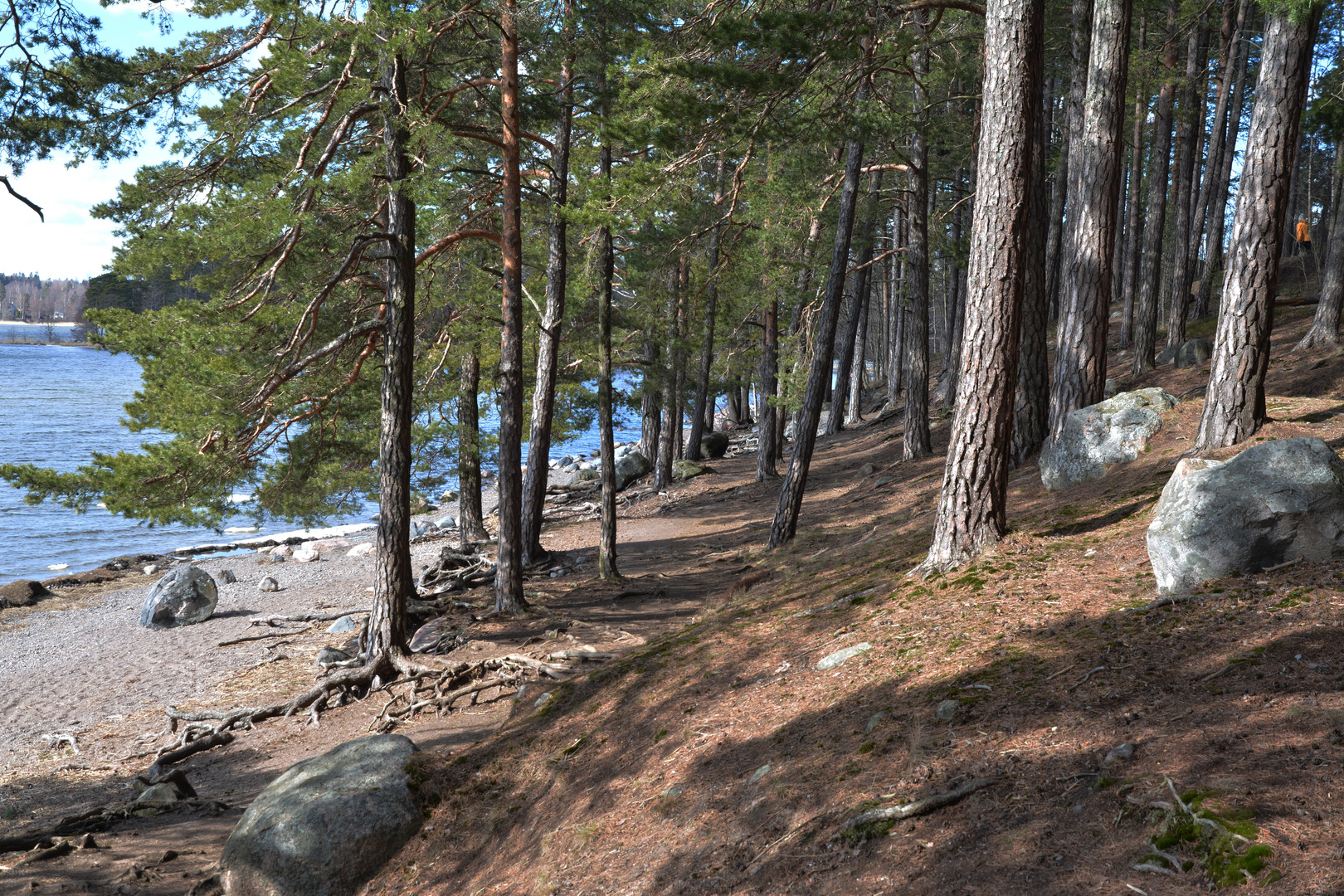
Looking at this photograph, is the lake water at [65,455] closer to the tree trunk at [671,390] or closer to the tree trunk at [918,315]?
the tree trunk at [671,390]

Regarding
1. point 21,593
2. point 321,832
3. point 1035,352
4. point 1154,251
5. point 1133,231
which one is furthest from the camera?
point 1133,231

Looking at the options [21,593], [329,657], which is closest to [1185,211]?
[329,657]

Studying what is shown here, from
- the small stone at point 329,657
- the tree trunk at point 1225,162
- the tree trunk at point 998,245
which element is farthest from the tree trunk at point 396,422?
the tree trunk at point 1225,162

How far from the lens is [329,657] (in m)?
10.5

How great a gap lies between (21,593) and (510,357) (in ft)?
43.9

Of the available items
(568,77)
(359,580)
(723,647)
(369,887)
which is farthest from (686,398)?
(369,887)

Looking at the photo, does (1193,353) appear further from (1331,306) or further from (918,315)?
(918,315)

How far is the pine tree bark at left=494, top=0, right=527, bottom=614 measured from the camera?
33.6 feet

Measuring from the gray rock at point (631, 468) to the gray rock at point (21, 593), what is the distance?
14.4 m

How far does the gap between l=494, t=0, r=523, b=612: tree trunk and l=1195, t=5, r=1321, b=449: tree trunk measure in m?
7.69

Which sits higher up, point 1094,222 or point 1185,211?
point 1185,211

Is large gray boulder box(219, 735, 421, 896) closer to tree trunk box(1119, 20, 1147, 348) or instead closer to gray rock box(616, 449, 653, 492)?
tree trunk box(1119, 20, 1147, 348)

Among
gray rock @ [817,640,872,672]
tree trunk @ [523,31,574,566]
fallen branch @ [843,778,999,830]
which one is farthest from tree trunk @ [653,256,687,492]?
fallen branch @ [843,778,999,830]

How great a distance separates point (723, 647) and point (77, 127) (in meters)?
7.18
